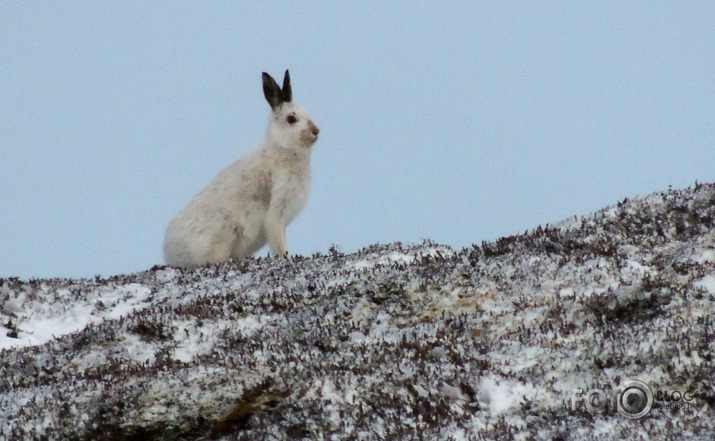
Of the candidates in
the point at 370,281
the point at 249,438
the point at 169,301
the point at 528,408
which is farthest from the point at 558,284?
the point at 169,301

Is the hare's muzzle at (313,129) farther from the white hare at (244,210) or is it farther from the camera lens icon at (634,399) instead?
the camera lens icon at (634,399)

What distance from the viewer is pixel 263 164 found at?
67.4ft

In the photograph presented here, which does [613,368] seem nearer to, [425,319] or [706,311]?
[706,311]

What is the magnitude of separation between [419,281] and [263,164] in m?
6.90

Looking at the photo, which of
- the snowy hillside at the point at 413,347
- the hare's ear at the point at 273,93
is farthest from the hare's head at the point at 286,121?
the snowy hillside at the point at 413,347

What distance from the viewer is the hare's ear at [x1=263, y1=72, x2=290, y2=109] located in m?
21.6

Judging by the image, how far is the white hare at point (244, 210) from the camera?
19.7 metres

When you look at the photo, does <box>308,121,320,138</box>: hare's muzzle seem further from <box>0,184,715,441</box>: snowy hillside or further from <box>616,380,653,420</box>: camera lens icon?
<box>616,380,653,420</box>: camera lens icon

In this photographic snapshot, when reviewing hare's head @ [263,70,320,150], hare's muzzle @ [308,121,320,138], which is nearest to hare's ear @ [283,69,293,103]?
hare's head @ [263,70,320,150]

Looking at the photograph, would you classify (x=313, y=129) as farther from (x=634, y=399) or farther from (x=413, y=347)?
(x=634, y=399)

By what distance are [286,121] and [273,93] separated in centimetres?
70

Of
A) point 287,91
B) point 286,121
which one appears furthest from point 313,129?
point 287,91

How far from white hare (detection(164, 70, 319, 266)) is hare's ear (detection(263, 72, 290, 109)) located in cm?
109

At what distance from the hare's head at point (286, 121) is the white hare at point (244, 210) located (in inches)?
3.6
